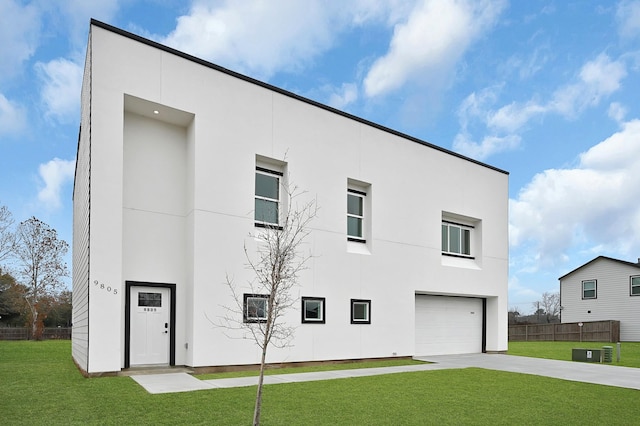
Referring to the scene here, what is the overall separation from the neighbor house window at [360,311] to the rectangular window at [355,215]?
6.52ft

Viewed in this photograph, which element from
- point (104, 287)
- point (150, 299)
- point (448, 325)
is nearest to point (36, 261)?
point (150, 299)

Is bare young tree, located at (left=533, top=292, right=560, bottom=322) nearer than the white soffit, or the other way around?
the white soffit

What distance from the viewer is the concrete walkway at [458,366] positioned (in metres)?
9.99

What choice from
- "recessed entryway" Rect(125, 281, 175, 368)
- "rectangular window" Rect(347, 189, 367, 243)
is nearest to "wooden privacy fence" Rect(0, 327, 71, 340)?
"recessed entryway" Rect(125, 281, 175, 368)

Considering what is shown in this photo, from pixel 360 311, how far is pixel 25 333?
28.3 metres

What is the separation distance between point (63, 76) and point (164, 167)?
186 inches

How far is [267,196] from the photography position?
45.5 ft

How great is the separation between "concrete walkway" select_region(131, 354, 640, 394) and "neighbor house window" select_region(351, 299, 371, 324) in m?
1.81

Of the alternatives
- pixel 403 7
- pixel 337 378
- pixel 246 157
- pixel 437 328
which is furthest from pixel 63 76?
pixel 437 328

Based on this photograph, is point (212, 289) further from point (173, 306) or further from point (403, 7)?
point (403, 7)

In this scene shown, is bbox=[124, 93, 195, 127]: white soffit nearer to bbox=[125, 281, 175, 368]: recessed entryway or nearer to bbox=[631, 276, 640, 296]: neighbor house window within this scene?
bbox=[125, 281, 175, 368]: recessed entryway

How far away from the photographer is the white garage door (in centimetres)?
1778

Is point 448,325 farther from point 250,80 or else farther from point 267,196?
point 250,80

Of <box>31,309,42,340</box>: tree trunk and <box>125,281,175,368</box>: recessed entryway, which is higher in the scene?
<box>125,281,175,368</box>: recessed entryway
